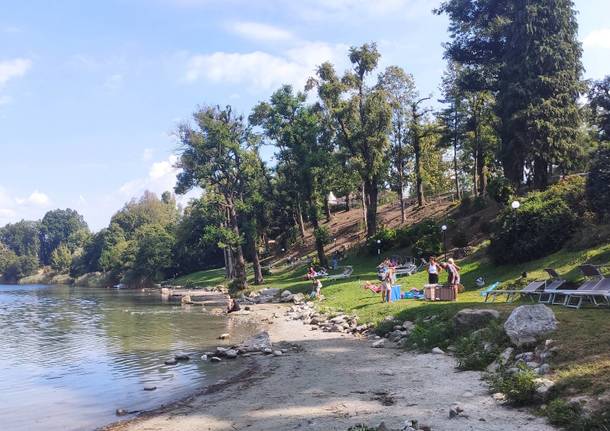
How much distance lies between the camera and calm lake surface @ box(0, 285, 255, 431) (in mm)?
12615

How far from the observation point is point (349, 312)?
75.6 ft

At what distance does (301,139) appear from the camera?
1809 inches

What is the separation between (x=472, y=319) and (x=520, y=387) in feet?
17.8

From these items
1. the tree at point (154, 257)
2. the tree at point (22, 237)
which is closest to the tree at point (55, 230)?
the tree at point (22, 237)

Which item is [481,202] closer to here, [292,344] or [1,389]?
[292,344]

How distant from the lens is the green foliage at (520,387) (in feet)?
28.1

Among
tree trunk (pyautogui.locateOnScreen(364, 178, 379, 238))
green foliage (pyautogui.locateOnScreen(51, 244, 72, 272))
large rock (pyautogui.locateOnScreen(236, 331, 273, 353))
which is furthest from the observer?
green foliage (pyautogui.locateOnScreen(51, 244, 72, 272))

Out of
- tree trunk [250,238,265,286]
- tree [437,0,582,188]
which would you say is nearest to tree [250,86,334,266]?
tree trunk [250,238,265,286]

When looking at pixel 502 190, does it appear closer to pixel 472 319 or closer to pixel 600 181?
pixel 600 181

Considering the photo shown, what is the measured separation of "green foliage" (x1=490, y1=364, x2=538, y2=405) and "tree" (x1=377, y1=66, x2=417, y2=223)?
3845cm

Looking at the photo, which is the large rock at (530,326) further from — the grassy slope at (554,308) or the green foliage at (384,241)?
the green foliage at (384,241)

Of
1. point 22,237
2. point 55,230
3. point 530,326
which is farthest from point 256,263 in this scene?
point 22,237

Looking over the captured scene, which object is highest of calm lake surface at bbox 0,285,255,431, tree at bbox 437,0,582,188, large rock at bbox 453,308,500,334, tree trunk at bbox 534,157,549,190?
tree at bbox 437,0,582,188

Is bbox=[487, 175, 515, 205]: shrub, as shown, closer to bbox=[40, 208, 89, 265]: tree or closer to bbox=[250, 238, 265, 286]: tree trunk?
bbox=[250, 238, 265, 286]: tree trunk
